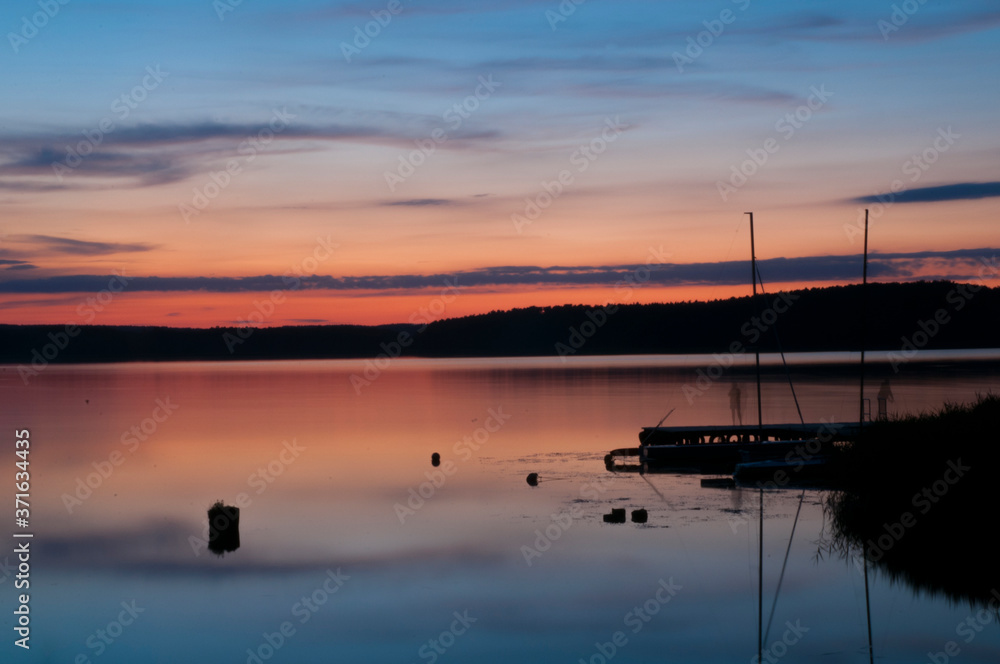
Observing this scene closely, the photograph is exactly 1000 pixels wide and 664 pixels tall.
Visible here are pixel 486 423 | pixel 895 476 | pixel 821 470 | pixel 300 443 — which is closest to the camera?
pixel 895 476

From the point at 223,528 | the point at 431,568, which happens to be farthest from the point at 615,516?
the point at 223,528

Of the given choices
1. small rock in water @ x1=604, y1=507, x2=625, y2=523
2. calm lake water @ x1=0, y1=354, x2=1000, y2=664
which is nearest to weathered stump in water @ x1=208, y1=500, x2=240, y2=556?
calm lake water @ x1=0, y1=354, x2=1000, y2=664

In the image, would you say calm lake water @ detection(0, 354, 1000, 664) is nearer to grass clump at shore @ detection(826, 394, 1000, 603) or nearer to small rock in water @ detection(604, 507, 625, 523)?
small rock in water @ detection(604, 507, 625, 523)

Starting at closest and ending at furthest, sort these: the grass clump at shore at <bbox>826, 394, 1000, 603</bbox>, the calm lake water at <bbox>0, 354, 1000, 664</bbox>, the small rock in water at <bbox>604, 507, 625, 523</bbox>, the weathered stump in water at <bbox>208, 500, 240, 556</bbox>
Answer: the calm lake water at <bbox>0, 354, 1000, 664</bbox> → the grass clump at shore at <bbox>826, 394, 1000, 603</bbox> → the weathered stump in water at <bbox>208, 500, 240, 556</bbox> → the small rock in water at <bbox>604, 507, 625, 523</bbox>

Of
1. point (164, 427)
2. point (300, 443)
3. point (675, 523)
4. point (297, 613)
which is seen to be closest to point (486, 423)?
point (300, 443)

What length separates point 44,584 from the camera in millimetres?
16703

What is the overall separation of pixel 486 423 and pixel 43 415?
88.4 ft

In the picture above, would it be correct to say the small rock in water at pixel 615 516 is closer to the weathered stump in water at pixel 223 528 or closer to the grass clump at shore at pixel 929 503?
the grass clump at shore at pixel 929 503

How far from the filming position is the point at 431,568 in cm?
1744

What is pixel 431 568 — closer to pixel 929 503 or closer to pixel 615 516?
pixel 615 516

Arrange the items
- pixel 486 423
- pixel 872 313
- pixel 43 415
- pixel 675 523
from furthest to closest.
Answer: pixel 872 313, pixel 43 415, pixel 486 423, pixel 675 523

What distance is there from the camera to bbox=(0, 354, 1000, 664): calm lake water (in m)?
13.2

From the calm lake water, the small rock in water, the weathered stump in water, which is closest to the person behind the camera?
the calm lake water

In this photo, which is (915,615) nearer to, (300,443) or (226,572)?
(226,572)
